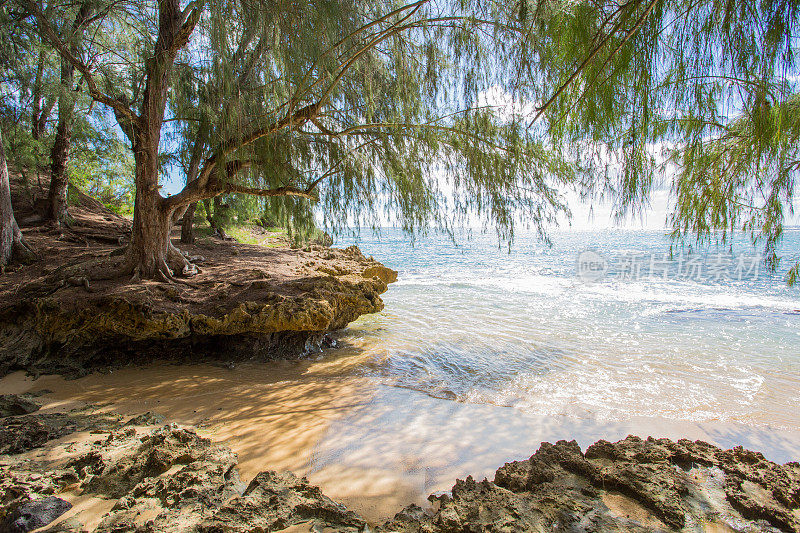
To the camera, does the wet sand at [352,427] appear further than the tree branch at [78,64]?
No

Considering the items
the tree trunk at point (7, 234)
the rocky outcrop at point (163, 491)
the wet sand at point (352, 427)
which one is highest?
the tree trunk at point (7, 234)

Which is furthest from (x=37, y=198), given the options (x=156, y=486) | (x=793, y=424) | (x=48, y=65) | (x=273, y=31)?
(x=793, y=424)

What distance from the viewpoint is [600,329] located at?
6.60 m

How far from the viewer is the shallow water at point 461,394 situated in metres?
2.46

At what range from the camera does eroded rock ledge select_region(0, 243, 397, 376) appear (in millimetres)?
3809

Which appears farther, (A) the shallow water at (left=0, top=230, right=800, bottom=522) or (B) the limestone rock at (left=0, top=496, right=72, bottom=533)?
(A) the shallow water at (left=0, top=230, right=800, bottom=522)

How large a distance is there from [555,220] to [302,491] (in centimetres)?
326

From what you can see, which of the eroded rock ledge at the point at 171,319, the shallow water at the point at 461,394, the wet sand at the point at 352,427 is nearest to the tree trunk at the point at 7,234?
the eroded rock ledge at the point at 171,319

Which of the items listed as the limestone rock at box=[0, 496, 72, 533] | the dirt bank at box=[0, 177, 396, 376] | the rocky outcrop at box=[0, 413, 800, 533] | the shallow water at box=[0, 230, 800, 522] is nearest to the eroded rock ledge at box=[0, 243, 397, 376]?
the dirt bank at box=[0, 177, 396, 376]

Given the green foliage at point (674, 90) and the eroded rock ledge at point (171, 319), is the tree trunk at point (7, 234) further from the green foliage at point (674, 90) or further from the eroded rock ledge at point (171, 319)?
the green foliage at point (674, 90)

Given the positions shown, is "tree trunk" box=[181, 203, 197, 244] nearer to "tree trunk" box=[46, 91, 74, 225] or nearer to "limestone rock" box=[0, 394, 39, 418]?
"tree trunk" box=[46, 91, 74, 225]

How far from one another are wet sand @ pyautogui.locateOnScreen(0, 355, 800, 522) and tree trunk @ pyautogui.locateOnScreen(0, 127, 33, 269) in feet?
9.61

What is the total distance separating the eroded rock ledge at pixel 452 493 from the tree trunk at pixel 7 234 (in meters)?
4.91

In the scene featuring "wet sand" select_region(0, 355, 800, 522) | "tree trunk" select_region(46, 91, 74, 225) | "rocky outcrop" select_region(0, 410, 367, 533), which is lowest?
"wet sand" select_region(0, 355, 800, 522)
